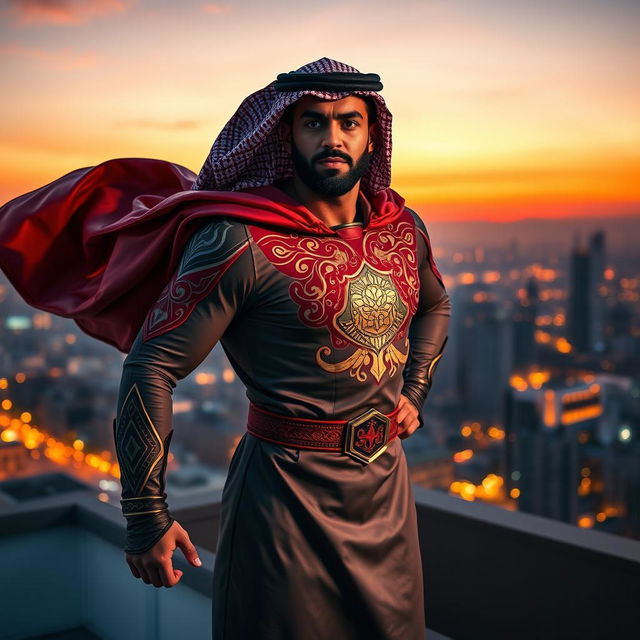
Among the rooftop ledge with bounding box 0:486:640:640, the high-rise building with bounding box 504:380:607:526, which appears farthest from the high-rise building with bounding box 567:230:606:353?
the rooftop ledge with bounding box 0:486:640:640

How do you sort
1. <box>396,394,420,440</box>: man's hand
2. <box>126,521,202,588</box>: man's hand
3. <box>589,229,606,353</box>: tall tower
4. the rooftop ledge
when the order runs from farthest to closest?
<box>589,229,606,353</box>: tall tower
the rooftop ledge
<box>396,394,420,440</box>: man's hand
<box>126,521,202,588</box>: man's hand

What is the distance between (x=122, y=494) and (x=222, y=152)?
25.5 inches

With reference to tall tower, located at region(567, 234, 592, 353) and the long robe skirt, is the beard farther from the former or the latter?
tall tower, located at region(567, 234, 592, 353)

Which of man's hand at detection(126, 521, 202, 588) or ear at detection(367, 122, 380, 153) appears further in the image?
ear at detection(367, 122, 380, 153)

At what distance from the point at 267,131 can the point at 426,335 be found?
654 mm

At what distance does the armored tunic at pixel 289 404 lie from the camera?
1.36 meters

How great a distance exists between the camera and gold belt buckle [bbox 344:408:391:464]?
4.75 feet

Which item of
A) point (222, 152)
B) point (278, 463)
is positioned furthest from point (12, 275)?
point (278, 463)

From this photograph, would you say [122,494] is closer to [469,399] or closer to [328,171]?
→ [328,171]

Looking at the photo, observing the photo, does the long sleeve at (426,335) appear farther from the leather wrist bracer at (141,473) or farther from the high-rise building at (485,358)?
the high-rise building at (485,358)

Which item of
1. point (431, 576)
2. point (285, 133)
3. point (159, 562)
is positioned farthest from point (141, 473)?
point (431, 576)

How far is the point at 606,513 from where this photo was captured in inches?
1076

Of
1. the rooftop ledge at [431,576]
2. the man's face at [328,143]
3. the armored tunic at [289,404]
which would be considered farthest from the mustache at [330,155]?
the rooftop ledge at [431,576]

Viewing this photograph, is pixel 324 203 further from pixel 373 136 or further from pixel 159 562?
pixel 159 562
